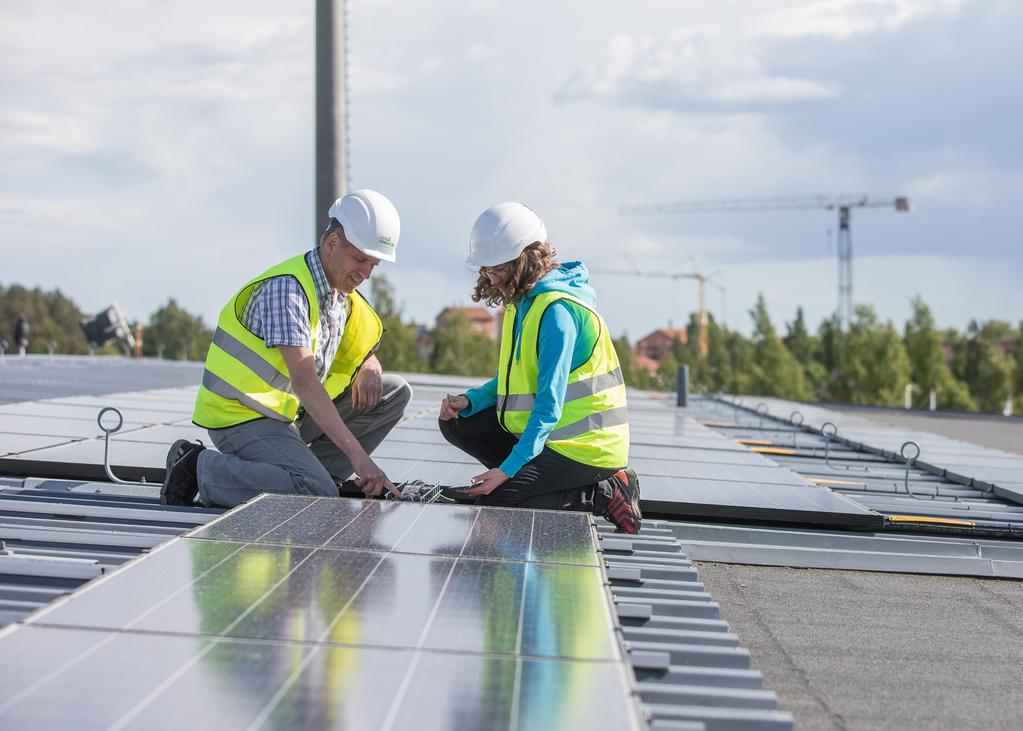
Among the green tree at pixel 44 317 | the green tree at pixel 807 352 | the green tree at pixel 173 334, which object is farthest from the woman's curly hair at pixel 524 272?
the green tree at pixel 173 334

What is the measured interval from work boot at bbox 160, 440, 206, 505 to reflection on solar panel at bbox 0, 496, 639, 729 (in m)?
1.61

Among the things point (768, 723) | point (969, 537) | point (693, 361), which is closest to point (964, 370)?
point (693, 361)

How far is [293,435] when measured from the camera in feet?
19.8

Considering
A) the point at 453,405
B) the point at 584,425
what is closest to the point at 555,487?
the point at 584,425

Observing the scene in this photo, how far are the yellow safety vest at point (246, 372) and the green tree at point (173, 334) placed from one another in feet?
336

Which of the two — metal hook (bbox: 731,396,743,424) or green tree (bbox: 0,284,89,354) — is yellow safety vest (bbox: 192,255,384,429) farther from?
green tree (bbox: 0,284,89,354)

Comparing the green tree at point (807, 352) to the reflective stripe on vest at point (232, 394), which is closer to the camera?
the reflective stripe on vest at point (232, 394)

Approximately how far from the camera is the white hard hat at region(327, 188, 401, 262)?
5906 millimetres

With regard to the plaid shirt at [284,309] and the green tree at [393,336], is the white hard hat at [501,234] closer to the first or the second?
the plaid shirt at [284,309]

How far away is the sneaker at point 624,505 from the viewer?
581 centimetres

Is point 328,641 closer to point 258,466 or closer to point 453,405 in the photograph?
point 258,466

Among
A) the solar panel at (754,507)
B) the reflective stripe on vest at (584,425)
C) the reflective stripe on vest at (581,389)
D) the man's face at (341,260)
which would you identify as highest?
the man's face at (341,260)

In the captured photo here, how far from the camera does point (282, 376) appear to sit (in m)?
5.96

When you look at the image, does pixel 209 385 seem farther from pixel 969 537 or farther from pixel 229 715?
pixel 969 537
